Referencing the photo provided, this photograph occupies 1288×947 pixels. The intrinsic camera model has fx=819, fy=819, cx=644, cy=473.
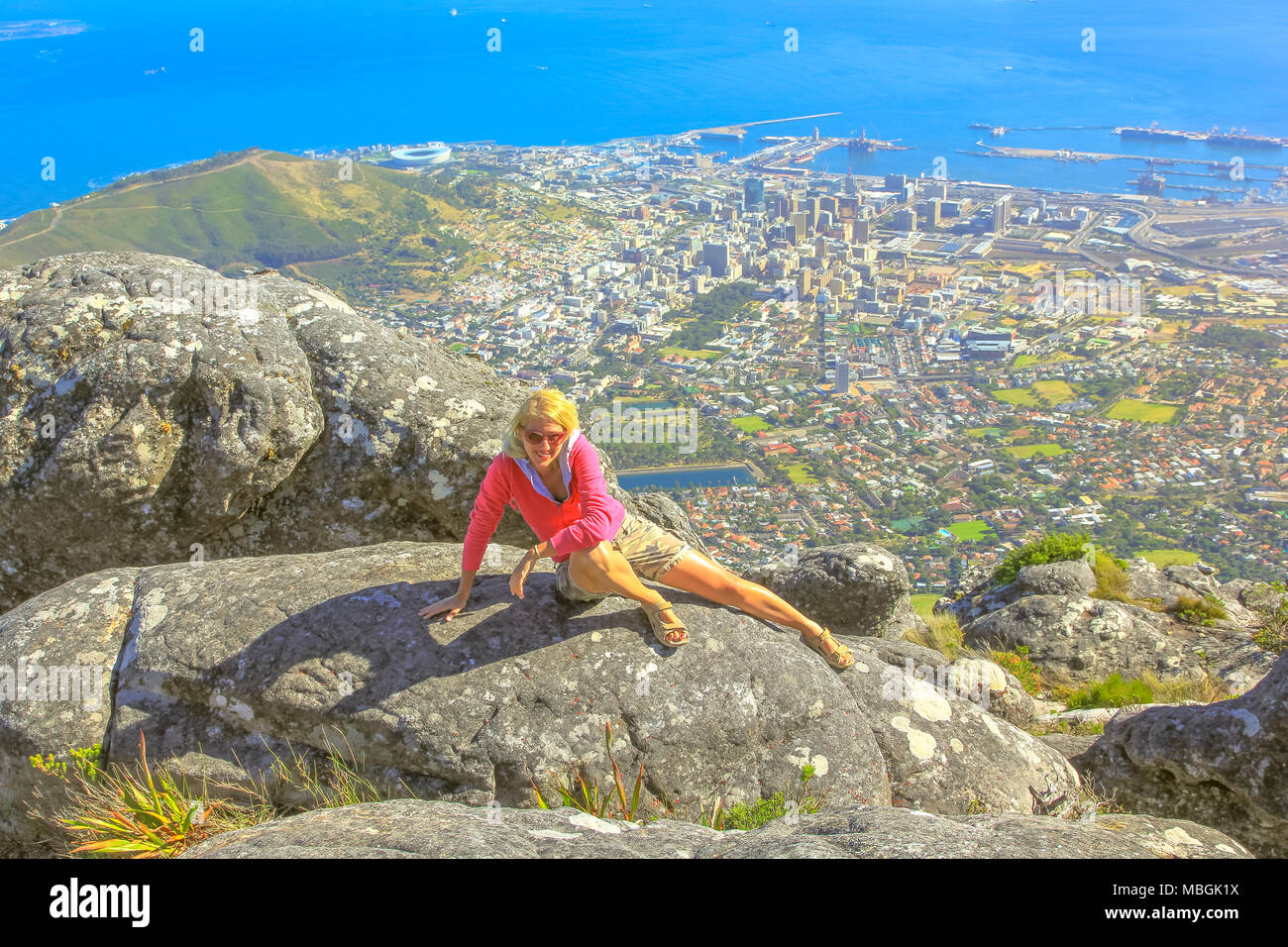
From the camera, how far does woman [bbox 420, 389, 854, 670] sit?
4.92 metres

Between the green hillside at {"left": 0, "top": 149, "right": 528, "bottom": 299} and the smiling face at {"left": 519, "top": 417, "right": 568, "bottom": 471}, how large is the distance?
192 ft

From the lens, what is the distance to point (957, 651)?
30.7ft

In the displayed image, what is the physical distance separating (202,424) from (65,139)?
432 feet

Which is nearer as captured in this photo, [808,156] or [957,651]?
[957,651]

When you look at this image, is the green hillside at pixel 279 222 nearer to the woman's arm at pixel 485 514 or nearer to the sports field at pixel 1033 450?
the sports field at pixel 1033 450

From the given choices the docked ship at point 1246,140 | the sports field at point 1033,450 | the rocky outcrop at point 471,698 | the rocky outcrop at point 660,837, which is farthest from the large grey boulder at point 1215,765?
the docked ship at point 1246,140

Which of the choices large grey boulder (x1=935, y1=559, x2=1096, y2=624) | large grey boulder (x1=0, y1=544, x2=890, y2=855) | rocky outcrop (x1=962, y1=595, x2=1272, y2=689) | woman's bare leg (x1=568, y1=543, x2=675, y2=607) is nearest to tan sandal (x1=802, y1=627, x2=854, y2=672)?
large grey boulder (x1=0, y1=544, x2=890, y2=855)

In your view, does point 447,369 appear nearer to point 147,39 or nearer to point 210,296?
point 210,296

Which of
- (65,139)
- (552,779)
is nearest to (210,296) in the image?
(552,779)

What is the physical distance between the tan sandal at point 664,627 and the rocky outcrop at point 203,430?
2448 millimetres

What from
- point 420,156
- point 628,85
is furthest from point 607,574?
point 628,85

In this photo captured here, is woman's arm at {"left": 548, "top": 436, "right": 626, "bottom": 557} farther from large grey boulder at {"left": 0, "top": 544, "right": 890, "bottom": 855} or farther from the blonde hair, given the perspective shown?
large grey boulder at {"left": 0, "top": 544, "right": 890, "bottom": 855}

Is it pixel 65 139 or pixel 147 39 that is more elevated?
pixel 147 39

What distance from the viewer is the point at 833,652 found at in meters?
5.73
